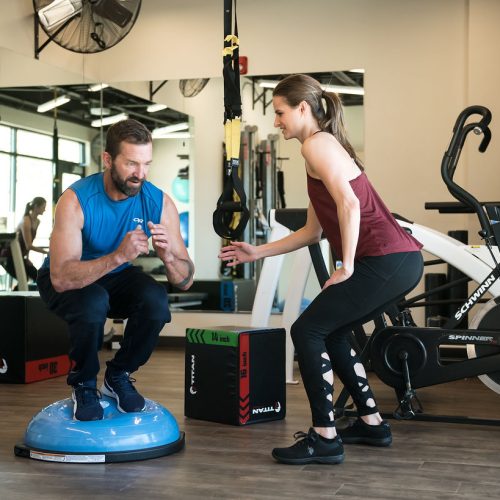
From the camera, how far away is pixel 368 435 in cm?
346

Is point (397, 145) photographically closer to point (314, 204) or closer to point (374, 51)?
point (374, 51)

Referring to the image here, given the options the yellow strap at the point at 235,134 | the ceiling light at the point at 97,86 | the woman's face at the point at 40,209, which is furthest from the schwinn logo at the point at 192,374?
the ceiling light at the point at 97,86

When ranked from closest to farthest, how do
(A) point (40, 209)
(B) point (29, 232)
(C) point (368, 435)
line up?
(C) point (368, 435) < (B) point (29, 232) < (A) point (40, 209)

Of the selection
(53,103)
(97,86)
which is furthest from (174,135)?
(53,103)

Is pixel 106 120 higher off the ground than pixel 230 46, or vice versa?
pixel 106 120

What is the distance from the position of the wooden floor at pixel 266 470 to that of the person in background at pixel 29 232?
2377 mm

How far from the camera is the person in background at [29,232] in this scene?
6.34 m

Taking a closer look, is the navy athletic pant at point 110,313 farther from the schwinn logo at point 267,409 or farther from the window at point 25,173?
the window at point 25,173

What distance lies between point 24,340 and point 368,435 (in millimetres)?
2549

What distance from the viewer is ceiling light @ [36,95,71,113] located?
649cm

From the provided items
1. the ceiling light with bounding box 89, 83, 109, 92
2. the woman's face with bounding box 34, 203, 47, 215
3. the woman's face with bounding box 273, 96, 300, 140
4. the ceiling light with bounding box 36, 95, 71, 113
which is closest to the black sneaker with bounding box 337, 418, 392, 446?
the woman's face with bounding box 273, 96, 300, 140

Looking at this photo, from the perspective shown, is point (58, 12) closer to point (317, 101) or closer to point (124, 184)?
point (124, 184)

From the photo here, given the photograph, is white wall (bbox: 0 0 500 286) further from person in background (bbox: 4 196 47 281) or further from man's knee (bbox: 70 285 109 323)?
man's knee (bbox: 70 285 109 323)

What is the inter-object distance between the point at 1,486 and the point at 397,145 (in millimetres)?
4503
